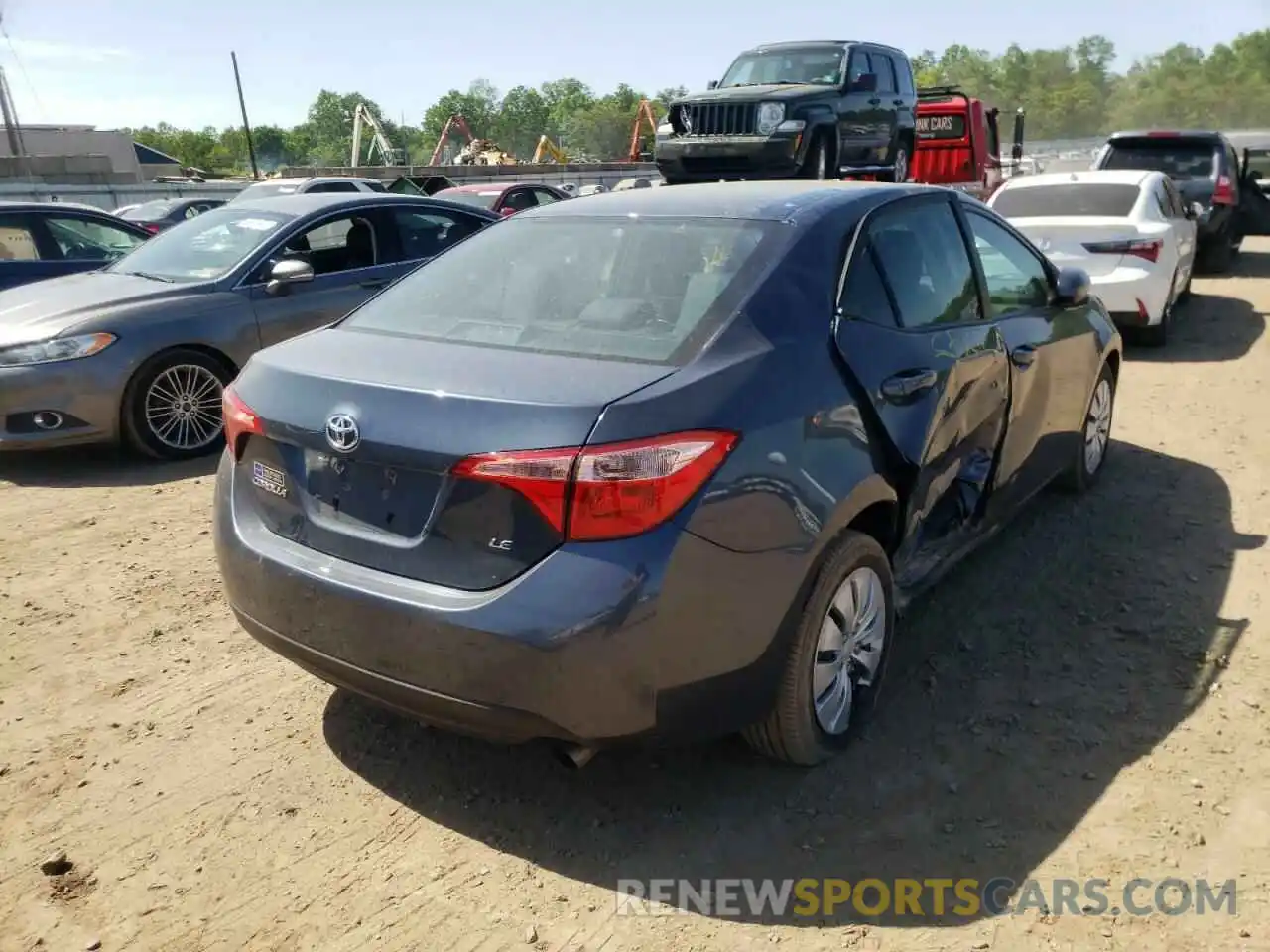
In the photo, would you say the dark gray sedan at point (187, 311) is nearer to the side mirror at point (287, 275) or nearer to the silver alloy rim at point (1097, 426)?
the side mirror at point (287, 275)

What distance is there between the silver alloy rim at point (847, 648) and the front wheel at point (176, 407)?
4.74 meters

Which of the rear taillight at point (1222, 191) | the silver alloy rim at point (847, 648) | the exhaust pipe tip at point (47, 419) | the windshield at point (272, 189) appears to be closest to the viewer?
the silver alloy rim at point (847, 648)

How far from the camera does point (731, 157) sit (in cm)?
1227

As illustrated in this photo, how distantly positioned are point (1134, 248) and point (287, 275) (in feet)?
21.7

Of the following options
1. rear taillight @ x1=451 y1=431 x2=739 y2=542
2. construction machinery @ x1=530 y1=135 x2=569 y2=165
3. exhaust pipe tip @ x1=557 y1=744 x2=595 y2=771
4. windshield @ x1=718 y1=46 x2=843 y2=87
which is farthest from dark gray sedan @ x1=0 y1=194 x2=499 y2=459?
construction machinery @ x1=530 y1=135 x2=569 y2=165

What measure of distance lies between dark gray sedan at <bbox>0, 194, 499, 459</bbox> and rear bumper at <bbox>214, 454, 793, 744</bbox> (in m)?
Answer: 3.93

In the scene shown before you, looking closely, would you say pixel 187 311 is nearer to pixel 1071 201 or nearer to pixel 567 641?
pixel 567 641

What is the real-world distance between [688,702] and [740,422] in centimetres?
71

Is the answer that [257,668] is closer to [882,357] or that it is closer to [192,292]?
[882,357]

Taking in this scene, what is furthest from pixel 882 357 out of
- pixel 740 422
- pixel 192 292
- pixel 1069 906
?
pixel 192 292

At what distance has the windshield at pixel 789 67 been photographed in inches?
501


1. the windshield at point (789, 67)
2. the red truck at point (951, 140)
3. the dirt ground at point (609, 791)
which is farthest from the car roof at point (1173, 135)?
the dirt ground at point (609, 791)

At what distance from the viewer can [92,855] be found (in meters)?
2.77

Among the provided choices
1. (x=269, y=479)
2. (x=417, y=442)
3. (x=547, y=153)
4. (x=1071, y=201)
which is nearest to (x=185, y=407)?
(x=269, y=479)
